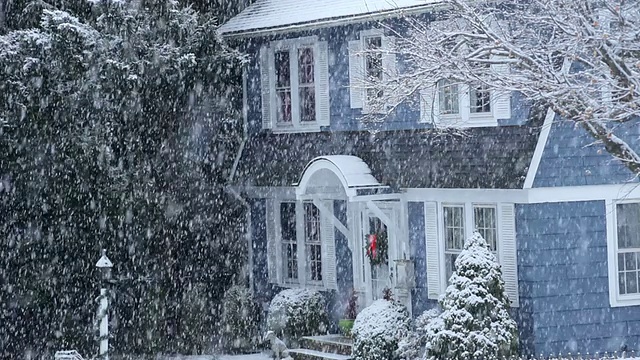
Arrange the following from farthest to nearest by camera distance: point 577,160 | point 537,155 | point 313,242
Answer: point 313,242, point 577,160, point 537,155

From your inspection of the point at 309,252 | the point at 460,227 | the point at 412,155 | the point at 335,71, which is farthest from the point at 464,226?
the point at 309,252

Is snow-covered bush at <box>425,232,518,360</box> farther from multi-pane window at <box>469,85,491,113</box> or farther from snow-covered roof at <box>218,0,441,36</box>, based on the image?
snow-covered roof at <box>218,0,441,36</box>

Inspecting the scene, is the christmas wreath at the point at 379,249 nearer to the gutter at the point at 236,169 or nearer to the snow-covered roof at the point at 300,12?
the snow-covered roof at the point at 300,12

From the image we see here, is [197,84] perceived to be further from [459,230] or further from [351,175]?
[459,230]

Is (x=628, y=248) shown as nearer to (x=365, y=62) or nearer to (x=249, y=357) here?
(x=365, y=62)

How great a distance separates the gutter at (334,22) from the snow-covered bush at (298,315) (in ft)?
17.3

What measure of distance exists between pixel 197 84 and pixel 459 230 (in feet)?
24.2

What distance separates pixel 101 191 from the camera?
2411cm

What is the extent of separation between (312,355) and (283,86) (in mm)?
6154

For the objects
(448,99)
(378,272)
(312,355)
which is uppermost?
(448,99)

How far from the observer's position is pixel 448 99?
21.6m

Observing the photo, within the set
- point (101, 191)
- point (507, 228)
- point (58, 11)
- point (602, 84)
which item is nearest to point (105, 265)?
point (101, 191)

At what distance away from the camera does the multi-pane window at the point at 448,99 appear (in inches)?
841

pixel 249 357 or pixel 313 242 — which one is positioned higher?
pixel 313 242
